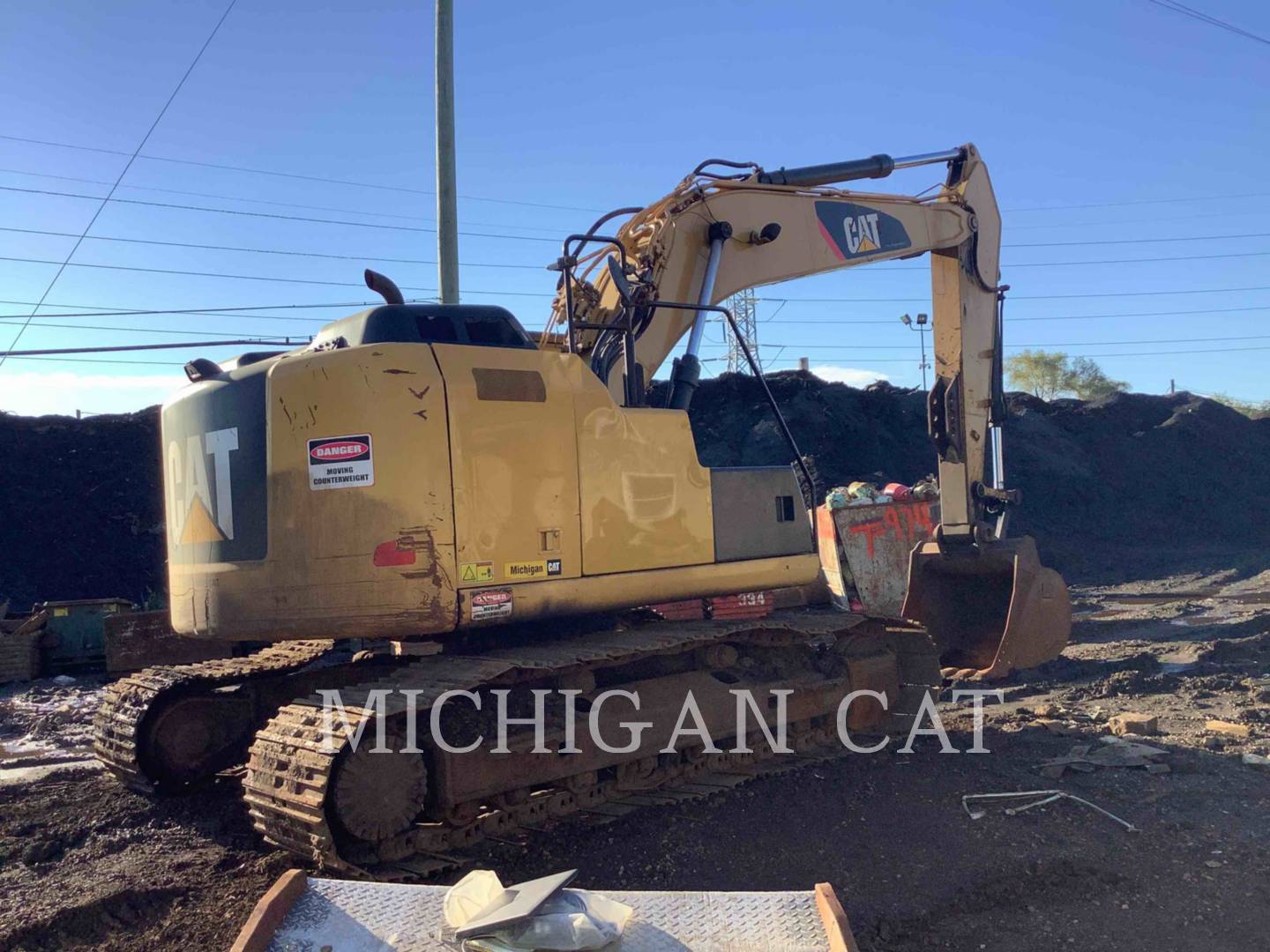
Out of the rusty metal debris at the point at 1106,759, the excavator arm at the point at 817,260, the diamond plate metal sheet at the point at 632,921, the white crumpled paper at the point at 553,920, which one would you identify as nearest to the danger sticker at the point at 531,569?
the excavator arm at the point at 817,260

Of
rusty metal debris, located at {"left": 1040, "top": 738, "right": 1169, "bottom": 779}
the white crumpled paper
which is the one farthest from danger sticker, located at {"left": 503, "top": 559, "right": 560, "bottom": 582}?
rusty metal debris, located at {"left": 1040, "top": 738, "right": 1169, "bottom": 779}

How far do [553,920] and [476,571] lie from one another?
2.55 metres

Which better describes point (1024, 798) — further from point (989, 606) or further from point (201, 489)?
point (201, 489)

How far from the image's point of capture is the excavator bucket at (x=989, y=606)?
7.29 metres

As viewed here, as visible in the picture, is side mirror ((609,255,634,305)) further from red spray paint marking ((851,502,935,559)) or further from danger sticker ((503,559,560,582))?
red spray paint marking ((851,502,935,559))

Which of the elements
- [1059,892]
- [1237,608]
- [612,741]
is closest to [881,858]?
[1059,892]

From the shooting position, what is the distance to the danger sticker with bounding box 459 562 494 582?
4.80 meters

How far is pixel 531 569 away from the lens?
16.5ft

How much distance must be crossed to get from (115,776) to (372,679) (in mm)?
1924

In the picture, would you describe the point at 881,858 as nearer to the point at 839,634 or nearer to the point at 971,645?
the point at 839,634

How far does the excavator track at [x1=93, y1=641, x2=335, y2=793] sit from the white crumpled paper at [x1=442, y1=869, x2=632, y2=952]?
3495 millimetres

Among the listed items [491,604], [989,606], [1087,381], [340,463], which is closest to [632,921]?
[491,604]

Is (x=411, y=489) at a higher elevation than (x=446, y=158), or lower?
lower

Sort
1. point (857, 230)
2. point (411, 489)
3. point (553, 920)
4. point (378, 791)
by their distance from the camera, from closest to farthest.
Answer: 1. point (553, 920)
2. point (378, 791)
3. point (411, 489)
4. point (857, 230)
